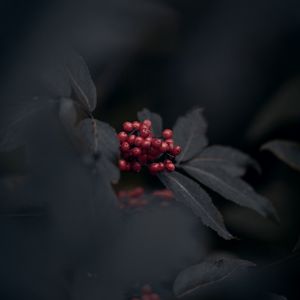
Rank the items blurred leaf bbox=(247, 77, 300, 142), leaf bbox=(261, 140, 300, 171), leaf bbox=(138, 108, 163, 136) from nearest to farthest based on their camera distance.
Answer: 1. leaf bbox=(138, 108, 163, 136)
2. leaf bbox=(261, 140, 300, 171)
3. blurred leaf bbox=(247, 77, 300, 142)

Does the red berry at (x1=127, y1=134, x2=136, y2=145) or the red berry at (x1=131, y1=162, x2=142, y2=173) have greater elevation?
the red berry at (x1=127, y1=134, x2=136, y2=145)

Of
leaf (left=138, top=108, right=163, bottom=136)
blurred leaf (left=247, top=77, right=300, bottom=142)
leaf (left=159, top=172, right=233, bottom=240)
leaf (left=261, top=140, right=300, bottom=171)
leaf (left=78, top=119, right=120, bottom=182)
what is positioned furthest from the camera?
blurred leaf (left=247, top=77, right=300, bottom=142)

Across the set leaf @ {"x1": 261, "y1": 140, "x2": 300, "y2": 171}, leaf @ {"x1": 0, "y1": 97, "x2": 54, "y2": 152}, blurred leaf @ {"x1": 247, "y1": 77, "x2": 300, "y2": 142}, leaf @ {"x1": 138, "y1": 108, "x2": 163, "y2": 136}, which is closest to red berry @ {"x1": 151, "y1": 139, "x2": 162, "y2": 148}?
leaf @ {"x1": 138, "y1": 108, "x2": 163, "y2": 136}

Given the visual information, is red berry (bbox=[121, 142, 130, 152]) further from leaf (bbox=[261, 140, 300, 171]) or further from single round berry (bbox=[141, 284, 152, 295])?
leaf (bbox=[261, 140, 300, 171])

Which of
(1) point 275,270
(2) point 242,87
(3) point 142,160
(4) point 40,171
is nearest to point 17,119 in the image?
(4) point 40,171

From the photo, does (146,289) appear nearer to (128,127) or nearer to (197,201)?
(197,201)

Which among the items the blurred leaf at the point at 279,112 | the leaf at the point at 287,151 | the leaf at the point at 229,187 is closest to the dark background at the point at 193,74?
the blurred leaf at the point at 279,112
